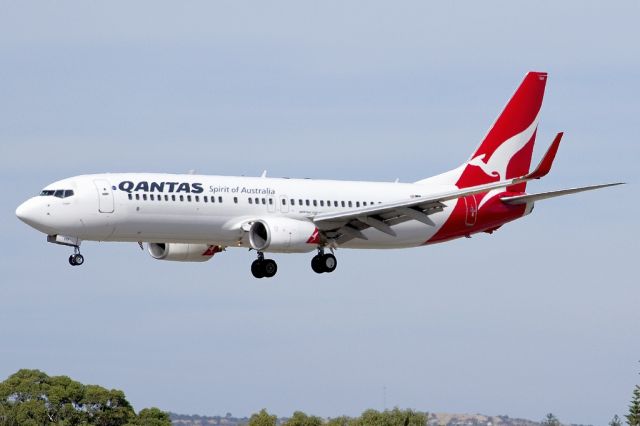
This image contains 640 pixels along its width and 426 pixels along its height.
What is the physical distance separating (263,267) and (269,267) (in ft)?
1.00

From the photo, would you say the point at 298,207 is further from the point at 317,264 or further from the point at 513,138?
the point at 513,138

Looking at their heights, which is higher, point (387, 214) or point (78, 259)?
point (387, 214)

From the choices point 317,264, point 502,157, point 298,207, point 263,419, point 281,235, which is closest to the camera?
point 281,235

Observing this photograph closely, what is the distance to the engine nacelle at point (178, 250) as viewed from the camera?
8569 cm

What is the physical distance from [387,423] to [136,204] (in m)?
48.3

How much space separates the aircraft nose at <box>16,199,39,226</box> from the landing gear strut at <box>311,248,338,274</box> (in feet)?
45.4

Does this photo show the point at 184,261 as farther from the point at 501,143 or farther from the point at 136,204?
the point at 501,143

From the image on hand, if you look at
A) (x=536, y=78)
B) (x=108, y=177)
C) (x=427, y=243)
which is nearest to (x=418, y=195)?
(x=427, y=243)

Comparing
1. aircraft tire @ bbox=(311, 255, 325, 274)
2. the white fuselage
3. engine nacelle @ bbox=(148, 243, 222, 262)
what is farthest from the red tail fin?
engine nacelle @ bbox=(148, 243, 222, 262)

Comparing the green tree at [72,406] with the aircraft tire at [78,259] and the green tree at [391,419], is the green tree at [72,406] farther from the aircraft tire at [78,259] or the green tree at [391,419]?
the aircraft tire at [78,259]

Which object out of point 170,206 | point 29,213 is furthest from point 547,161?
point 29,213

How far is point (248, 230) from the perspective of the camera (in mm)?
79250

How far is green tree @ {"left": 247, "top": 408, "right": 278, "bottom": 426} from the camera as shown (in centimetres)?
11856

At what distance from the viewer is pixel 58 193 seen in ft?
252
